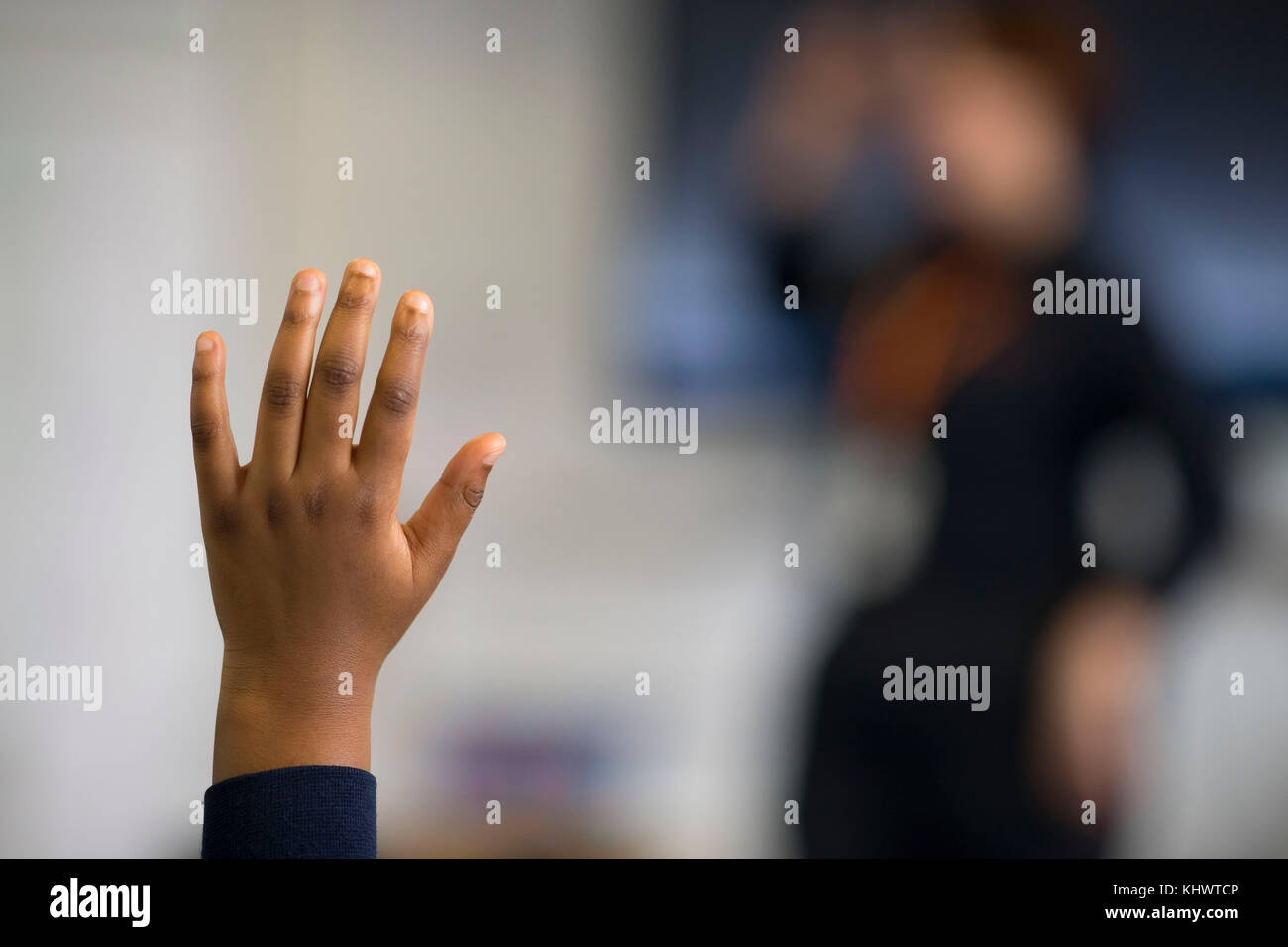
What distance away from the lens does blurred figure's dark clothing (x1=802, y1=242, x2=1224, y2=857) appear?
100cm

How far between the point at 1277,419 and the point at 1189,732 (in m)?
0.39

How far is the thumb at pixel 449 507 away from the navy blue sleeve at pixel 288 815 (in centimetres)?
14

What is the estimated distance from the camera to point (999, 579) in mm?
1004

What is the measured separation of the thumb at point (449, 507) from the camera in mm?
558

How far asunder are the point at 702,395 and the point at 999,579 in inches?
16.2

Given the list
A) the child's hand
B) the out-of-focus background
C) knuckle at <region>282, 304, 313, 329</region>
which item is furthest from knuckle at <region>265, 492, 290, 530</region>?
the out-of-focus background

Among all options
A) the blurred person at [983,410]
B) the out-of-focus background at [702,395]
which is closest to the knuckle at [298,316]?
the out-of-focus background at [702,395]

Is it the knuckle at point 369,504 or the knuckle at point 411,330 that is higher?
the knuckle at point 411,330

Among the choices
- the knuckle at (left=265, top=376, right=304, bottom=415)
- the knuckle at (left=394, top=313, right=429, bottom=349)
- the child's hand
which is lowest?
the child's hand

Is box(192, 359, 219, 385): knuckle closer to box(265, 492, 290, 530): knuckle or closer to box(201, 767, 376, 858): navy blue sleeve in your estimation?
box(265, 492, 290, 530): knuckle

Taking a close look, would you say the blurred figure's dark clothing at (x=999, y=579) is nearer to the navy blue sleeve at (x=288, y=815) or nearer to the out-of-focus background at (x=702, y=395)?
the out-of-focus background at (x=702, y=395)

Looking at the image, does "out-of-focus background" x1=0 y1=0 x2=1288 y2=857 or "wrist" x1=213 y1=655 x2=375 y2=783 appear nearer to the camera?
"wrist" x1=213 y1=655 x2=375 y2=783
